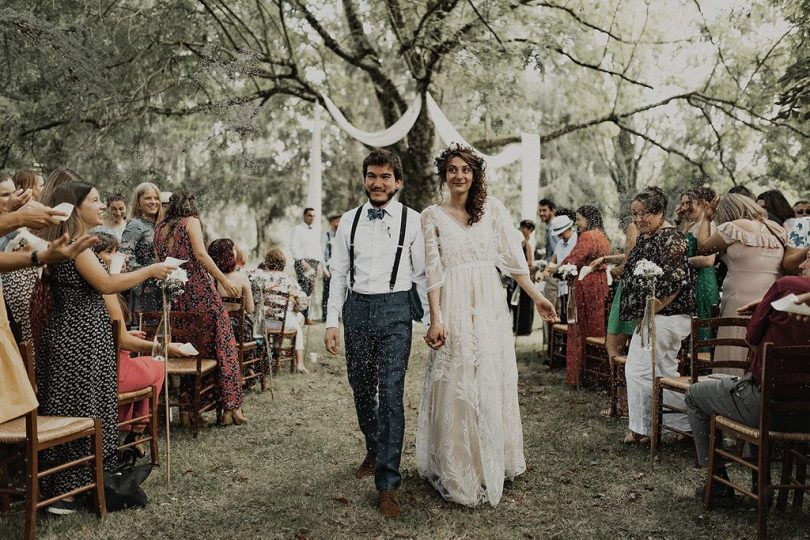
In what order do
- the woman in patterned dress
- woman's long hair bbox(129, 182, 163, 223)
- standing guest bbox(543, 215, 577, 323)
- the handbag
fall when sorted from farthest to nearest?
standing guest bbox(543, 215, 577, 323), woman's long hair bbox(129, 182, 163, 223), the woman in patterned dress, the handbag

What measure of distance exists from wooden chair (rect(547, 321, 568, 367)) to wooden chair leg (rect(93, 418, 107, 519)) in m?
6.16

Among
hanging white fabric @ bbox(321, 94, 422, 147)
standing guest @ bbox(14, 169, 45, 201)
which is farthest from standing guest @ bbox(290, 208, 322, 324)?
standing guest @ bbox(14, 169, 45, 201)

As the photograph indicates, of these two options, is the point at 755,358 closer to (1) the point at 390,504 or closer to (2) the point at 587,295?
(1) the point at 390,504

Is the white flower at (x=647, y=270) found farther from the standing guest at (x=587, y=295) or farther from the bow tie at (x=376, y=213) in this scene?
the standing guest at (x=587, y=295)

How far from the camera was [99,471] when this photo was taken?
4.08 metres

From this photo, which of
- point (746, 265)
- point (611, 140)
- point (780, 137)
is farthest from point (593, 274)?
point (611, 140)

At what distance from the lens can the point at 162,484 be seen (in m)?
4.80

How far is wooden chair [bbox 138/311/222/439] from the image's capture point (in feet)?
19.6

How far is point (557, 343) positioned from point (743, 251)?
385cm

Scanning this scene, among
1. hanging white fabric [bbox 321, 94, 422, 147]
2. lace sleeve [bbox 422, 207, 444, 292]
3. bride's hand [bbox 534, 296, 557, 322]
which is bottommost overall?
bride's hand [bbox 534, 296, 557, 322]

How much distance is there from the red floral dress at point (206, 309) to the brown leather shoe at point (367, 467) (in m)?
1.92

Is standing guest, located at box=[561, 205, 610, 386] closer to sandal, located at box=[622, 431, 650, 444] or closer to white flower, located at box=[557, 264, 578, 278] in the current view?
white flower, located at box=[557, 264, 578, 278]

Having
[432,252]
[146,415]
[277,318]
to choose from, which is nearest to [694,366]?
[432,252]

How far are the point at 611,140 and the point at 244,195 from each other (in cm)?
992
